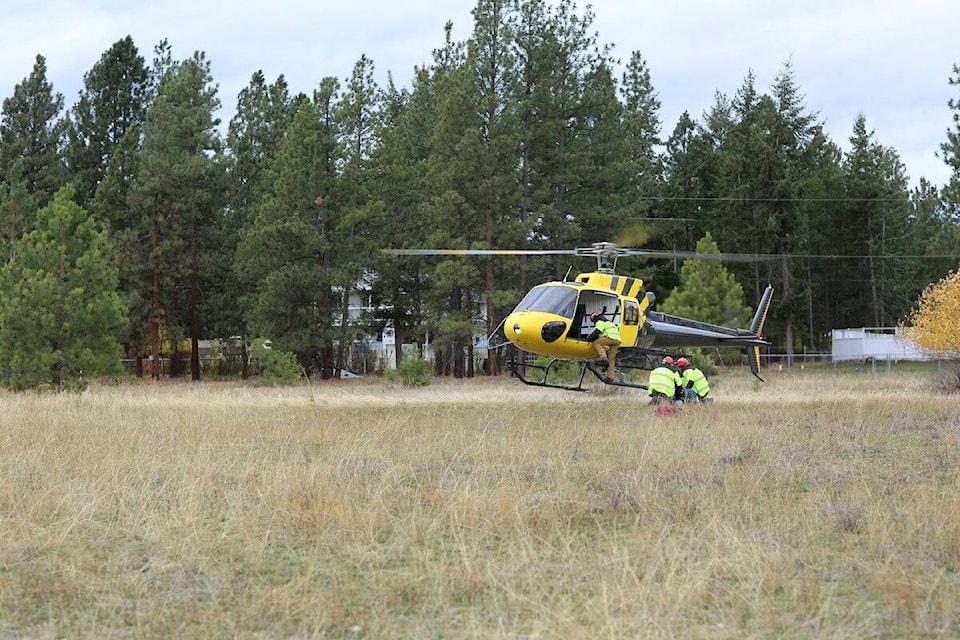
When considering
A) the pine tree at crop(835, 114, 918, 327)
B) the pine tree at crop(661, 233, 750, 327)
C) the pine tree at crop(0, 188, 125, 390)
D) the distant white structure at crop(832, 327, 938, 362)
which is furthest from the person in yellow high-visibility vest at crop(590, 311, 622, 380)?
the pine tree at crop(835, 114, 918, 327)

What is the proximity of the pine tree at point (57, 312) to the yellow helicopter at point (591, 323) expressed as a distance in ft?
30.6

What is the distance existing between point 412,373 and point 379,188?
42.6ft

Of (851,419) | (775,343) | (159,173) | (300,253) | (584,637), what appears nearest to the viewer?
(584,637)

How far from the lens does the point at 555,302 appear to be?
17.8 metres

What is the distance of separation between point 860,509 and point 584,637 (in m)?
3.55

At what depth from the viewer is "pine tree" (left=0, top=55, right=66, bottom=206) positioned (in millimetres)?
45875

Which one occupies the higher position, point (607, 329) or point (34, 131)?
point (34, 131)

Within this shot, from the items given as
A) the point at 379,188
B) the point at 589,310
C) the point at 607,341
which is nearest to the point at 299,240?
the point at 379,188

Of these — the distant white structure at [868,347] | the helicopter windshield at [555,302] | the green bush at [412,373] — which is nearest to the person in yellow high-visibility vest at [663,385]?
the helicopter windshield at [555,302]

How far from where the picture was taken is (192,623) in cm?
502

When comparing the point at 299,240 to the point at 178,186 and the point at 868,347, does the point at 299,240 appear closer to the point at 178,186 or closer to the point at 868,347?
the point at 178,186

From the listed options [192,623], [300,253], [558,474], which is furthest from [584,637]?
[300,253]

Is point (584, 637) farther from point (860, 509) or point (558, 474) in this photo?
point (558, 474)

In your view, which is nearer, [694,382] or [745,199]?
[694,382]
